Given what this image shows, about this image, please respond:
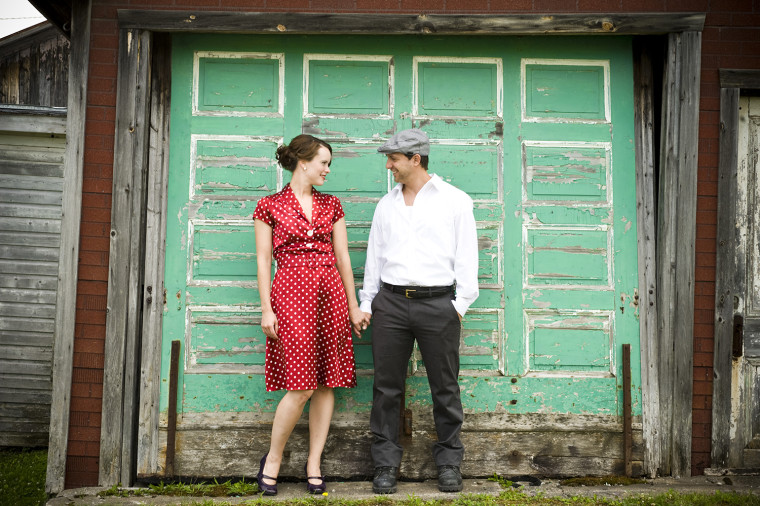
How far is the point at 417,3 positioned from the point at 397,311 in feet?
6.78

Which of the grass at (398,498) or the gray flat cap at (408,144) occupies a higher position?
the gray flat cap at (408,144)

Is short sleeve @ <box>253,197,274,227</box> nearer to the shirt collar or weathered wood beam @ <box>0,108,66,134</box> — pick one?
the shirt collar

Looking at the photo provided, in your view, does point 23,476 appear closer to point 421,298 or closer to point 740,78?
point 421,298

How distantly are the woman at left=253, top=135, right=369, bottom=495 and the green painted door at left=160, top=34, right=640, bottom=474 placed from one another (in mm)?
402

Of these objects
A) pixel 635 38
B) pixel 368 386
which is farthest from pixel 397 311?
pixel 635 38

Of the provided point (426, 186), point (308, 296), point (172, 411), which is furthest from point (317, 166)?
point (172, 411)

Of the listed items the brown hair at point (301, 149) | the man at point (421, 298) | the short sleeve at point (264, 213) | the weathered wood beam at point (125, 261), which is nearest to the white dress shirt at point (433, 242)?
the man at point (421, 298)

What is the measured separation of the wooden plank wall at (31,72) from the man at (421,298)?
7.33 m

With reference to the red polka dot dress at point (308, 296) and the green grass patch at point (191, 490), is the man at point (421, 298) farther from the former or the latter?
the green grass patch at point (191, 490)

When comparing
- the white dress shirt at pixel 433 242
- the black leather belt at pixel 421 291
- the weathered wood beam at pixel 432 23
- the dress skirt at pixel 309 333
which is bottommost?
the dress skirt at pixel 309 333

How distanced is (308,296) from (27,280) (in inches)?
Result: 124

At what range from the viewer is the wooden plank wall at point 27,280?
5.28 meters

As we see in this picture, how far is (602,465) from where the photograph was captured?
13.5 feet

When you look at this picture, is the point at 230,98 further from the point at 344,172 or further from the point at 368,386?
Result: the point at 368,386
